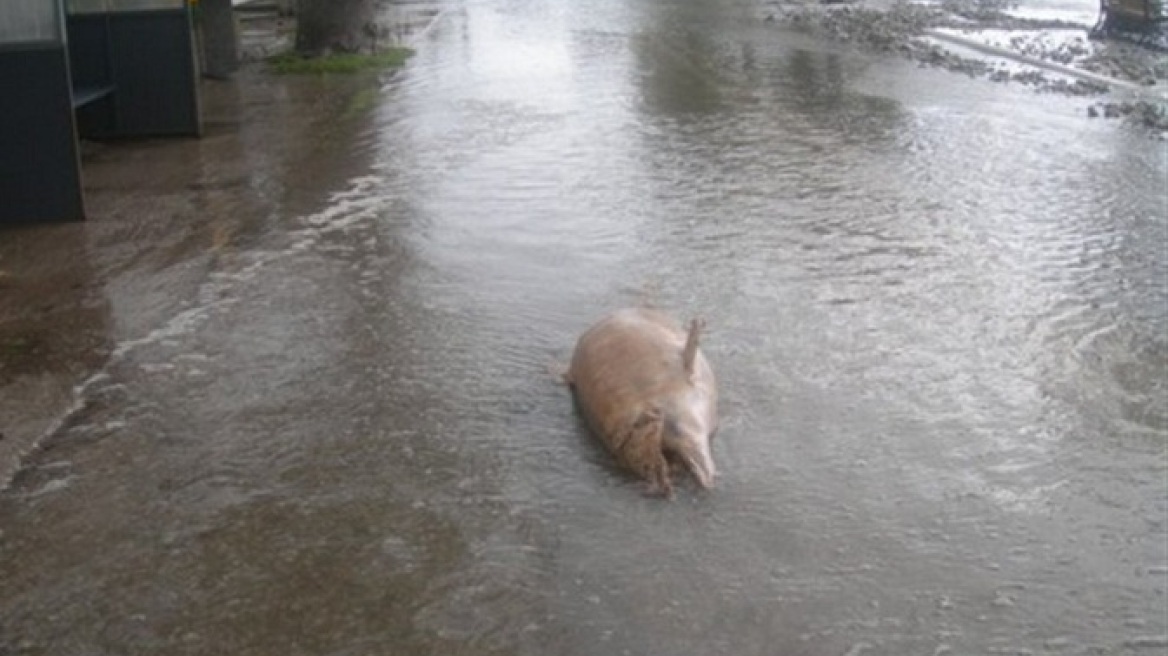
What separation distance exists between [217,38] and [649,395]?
14.4 meters

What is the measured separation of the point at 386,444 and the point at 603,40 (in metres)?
17.2

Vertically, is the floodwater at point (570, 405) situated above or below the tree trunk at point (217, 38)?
below

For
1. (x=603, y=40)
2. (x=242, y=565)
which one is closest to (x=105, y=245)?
(x=242, y=565)

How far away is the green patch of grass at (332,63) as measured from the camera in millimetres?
18391

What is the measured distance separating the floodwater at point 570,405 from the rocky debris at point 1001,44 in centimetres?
425

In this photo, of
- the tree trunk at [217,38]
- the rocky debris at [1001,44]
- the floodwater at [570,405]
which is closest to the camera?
the floodwater at [570,405]

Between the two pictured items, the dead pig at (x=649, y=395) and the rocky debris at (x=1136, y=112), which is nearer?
the dead pig at (x=649, y=395)

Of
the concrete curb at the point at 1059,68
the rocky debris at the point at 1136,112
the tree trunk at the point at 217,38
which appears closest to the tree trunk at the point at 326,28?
the tree trunk at the point at 217,38

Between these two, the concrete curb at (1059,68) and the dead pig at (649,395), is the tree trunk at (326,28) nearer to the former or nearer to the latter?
the concrete curb at (1059,68)

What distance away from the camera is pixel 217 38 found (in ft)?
59.7

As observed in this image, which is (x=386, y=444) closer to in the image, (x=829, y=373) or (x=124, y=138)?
(x=829, y=373)

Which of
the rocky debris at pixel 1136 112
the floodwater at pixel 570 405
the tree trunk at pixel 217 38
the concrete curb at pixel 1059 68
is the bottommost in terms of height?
the floodwater at pixel 570 405

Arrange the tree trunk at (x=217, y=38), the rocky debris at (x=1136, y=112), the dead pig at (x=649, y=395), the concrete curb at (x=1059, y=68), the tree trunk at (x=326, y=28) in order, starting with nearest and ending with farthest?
the dead pig at (x=649, y=395), the rocky debris at (x=1136, y=112), the concrete curb at (x=1059, y=68), the tree trunk at (x=217, y=38), the tree trunk at (x=326, y=28)

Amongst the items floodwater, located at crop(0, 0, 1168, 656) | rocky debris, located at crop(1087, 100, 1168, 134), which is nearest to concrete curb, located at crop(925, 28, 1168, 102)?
rocky debris, located at crop(1087, 100, 1168, 134)
